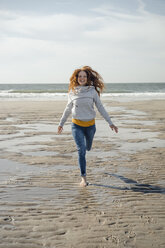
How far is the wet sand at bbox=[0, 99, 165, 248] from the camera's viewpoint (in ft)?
9.34

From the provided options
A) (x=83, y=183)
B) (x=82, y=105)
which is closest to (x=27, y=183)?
(x=83, y=183)

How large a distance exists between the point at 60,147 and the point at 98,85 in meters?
2.90

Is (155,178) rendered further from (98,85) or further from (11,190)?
(11,190)

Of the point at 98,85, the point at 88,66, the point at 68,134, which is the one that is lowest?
the point at 68,134

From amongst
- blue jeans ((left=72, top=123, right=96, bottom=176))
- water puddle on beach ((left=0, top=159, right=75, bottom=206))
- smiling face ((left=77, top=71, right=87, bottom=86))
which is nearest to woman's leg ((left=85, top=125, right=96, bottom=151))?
blue jeans ((left=72, top=123, right=96, bottom=176))

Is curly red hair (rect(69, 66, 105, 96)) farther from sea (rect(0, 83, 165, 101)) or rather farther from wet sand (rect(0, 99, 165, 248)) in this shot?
wet sand (rect(0, 99, 165, 248))

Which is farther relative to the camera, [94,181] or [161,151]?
[161,151]

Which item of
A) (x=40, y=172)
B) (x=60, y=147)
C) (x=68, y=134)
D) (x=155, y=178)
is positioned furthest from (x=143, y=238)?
(x=68, y=134)

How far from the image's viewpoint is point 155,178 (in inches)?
186

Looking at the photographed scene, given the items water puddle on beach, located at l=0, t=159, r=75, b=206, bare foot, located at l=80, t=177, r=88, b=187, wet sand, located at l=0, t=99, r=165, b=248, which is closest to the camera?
wet sand, located at l=0, t=99, r=165, b=248

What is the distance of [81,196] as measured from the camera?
3.94m

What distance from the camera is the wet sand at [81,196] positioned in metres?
2.85

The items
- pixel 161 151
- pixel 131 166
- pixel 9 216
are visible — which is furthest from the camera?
pixel 161 151

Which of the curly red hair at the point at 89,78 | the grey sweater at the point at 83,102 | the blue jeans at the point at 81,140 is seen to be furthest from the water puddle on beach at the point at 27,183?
the curly red hair at the point at 89,78
